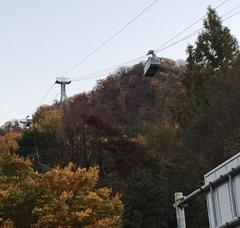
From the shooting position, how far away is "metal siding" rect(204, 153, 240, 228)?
296 inches

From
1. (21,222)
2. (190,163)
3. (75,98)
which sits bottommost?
(21,222)

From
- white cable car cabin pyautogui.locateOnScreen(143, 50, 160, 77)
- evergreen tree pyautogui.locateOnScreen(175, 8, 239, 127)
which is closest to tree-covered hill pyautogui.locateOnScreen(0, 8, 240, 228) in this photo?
evergreen tree pyautogui.locateOnScreen(175, 8, 239, 127)

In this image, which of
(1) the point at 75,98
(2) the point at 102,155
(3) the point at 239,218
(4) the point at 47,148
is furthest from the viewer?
(1) the point at 75,98

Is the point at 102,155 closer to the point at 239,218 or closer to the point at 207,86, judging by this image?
the point at 207,86

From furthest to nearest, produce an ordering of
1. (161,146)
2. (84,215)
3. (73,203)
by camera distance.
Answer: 1. (161,146)
2. (73,203)
3. (84,215)

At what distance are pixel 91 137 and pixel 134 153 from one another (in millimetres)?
4862

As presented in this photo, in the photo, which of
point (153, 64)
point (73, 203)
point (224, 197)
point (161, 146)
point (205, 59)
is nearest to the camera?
point (224, 197)

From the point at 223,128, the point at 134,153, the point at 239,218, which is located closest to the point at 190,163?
the point at 223,128

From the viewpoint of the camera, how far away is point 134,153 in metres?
33.0

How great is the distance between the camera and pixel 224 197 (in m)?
7.92

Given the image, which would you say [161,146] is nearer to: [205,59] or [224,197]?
[205,59]

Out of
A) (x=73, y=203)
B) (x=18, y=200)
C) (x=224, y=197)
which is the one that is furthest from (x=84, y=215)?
(x=224, y=197)

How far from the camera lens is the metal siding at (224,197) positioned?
24.6ft

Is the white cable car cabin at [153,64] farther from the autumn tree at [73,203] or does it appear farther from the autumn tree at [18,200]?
the autumn tree at [18,200]
